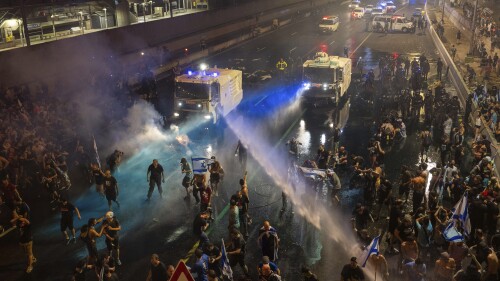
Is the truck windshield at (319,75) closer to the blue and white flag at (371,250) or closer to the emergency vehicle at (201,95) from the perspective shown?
the emergency vehicle at (201,95)

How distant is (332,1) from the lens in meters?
96.5

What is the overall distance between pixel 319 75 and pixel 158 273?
17.7 metres

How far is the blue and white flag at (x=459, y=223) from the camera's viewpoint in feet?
36.6

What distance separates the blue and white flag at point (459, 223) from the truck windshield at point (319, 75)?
46.8 ft

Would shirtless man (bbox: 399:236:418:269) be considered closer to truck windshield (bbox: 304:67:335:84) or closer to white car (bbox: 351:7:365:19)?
truck windshield (bbox: 304:67:335:84)

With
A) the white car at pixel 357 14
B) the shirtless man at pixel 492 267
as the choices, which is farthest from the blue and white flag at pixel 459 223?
the white car at pixel 357 14

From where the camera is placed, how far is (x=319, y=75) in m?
25.4

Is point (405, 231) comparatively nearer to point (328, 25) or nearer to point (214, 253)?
point (214, 253)

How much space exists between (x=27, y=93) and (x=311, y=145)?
1412cm

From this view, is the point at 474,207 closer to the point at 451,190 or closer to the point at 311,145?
the point at 451,190

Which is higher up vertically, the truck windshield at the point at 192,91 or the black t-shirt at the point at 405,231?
the truck windshield at the point at 192,91

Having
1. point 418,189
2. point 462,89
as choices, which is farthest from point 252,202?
point 462,89

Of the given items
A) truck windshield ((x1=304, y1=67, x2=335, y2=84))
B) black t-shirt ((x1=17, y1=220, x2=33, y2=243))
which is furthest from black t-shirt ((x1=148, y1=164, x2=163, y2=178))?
truck windshield ((x1=304, y1=67, x2=335, y2=84))

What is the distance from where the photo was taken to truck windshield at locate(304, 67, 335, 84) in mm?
25312
